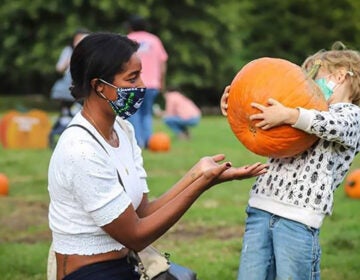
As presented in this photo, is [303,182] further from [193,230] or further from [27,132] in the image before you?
[27,132]

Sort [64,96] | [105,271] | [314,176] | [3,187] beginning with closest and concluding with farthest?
[105,271], [314,176], [3,187], [64,96]

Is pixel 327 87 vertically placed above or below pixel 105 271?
above

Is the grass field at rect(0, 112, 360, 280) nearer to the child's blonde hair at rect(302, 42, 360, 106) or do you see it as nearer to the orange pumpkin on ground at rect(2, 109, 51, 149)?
the child's blonde hair at rect(302, 42, 360, 106)

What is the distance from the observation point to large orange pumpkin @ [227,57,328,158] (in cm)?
425

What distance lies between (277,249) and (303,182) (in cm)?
39

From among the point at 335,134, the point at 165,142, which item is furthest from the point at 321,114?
the point at 165,142

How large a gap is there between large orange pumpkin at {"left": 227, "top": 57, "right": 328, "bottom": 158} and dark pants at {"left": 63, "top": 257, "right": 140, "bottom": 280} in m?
0.92

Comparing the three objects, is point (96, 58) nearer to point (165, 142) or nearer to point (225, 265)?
point (225, 265)

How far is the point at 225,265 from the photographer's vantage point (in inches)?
255

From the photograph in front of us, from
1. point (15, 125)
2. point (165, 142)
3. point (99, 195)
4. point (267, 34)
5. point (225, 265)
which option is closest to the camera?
point (99, 195)

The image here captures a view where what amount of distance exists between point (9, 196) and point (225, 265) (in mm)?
4000

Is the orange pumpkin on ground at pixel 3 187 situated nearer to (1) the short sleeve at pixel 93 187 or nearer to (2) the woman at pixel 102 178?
(2) the woman at pixel 102 178

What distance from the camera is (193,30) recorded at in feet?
121

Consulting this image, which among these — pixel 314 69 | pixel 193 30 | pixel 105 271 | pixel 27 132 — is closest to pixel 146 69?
pixel 27 132
